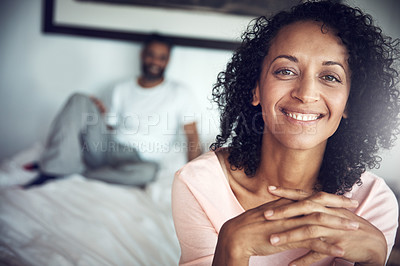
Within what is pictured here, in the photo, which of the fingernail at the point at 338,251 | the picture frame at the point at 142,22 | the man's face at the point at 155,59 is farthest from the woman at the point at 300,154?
the picture frame at the point at 142,22

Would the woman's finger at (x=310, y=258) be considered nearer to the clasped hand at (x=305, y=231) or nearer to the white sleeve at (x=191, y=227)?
the clasped hand at (x=305, y=231)

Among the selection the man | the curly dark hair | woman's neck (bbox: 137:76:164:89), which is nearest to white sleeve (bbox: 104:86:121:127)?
the man

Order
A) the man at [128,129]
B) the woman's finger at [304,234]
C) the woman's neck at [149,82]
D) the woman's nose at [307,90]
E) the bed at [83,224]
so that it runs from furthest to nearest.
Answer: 1. the woman's neck at [149,82]
2. the man at [128,129]
3. the bed at [83,224]
4. the woman's nose at [307,90]
5. the woman's finger at [304,234]

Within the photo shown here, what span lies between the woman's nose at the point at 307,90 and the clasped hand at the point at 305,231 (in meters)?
0.21

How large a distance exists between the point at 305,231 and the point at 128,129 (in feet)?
4.98

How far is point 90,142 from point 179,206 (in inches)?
41.5

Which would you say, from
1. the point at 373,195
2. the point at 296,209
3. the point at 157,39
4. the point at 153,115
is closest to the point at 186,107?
the point at 153,115

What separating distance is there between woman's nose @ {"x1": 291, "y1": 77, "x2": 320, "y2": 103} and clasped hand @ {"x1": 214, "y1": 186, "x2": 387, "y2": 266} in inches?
8.1

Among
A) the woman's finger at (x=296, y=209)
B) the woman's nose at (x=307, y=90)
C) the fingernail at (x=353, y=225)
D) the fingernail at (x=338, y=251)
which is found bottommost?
the fingernail at (x=338, y=251)

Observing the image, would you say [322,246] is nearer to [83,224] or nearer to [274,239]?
[274,239]

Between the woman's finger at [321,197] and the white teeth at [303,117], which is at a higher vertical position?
the white teeth at [303,117]

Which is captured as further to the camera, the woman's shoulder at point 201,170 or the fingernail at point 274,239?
the woman's shoulder at point 201,170

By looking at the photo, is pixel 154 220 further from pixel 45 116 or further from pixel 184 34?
pixel 45 116

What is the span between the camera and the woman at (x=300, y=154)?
608 millimetres
